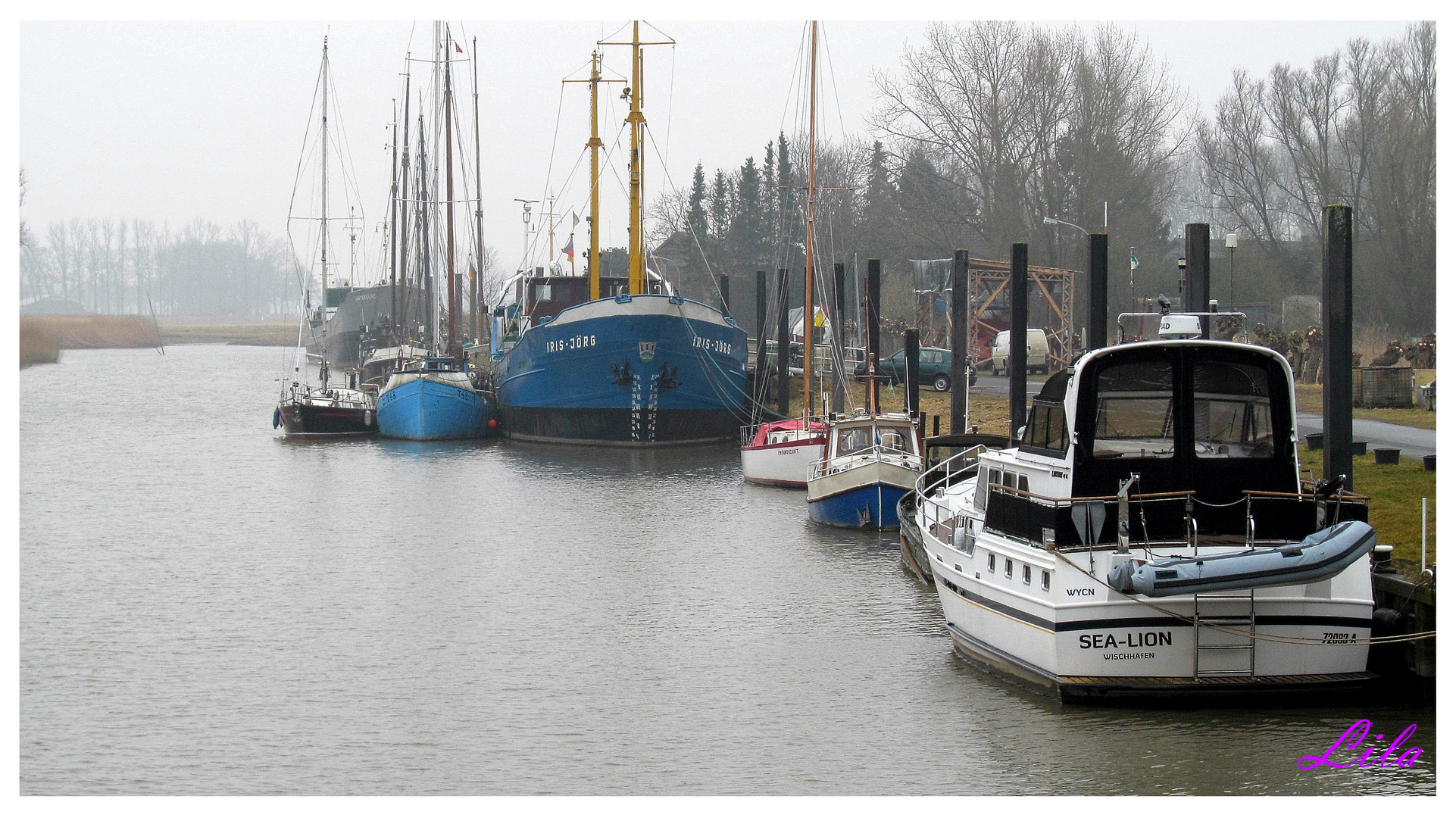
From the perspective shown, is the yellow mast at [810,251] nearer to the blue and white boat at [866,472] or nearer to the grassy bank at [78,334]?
the blue and white boat at [866,472]

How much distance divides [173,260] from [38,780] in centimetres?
11748

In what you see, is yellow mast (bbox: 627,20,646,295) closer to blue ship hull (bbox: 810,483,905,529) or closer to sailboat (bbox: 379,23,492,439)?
sailboat (bbox: 379,23,492,439)

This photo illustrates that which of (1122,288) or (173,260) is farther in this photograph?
(173,260)

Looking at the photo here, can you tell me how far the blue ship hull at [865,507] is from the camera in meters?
26.1

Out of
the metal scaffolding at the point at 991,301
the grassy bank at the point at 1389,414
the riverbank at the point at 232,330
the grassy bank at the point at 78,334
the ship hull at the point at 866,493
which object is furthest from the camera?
the riverbank at the point at 232,330

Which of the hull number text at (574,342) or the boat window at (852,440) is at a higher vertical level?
the hull number text at (574,342)

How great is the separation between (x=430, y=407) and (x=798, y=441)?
1880 centimetres

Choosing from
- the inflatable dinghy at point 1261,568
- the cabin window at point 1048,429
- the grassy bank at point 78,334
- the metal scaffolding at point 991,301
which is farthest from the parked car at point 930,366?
the inflatable dinghy at point 1261,568

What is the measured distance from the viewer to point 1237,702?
13352 millimetres

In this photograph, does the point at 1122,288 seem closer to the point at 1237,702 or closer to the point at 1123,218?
the point at 1123,218

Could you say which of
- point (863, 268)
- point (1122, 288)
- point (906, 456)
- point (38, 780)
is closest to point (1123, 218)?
point (1122, 288)

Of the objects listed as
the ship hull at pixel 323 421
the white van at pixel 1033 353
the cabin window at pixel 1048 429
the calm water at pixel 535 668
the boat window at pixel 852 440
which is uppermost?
the white van at pixel 1033 353

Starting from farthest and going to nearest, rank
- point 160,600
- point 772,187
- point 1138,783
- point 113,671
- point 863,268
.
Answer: point 772,187
point 863,268
point 160,600
point 113,671
point 1138,783
